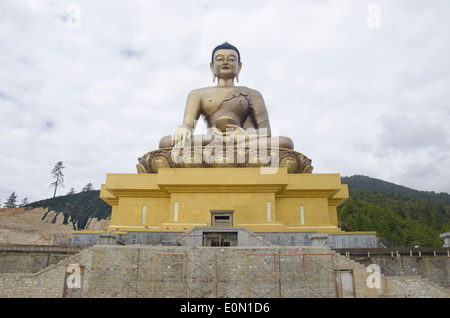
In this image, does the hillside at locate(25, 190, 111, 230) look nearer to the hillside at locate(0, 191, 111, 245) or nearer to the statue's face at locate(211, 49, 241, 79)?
the hillside at locate(0, 191, 111, 245)

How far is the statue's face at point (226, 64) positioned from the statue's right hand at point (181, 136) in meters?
3.41

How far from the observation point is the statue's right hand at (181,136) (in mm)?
14812

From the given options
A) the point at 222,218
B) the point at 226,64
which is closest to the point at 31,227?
the point at 226,64

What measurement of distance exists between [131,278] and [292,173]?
24.5ft

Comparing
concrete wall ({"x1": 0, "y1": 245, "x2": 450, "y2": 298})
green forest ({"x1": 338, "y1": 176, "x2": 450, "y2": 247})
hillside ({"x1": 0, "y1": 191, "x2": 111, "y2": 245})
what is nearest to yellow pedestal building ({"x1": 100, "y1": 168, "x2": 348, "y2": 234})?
concrete wall ({"x1": 0, "y1": 245, "x2": 450, "y2": 298})

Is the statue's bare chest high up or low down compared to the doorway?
up

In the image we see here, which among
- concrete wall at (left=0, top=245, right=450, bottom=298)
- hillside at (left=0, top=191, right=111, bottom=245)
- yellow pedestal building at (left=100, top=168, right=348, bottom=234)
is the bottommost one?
concrete wall at (left=0, top=245, right=450, bottom=298)

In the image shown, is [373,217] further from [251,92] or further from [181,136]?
[181,136]

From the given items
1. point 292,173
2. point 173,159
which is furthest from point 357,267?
point 173,159

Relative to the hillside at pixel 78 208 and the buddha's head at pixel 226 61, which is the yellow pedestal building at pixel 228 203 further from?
the hillside at pixel 78 208

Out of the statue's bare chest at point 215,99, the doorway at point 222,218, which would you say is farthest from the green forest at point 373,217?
the doorway at point 222,218

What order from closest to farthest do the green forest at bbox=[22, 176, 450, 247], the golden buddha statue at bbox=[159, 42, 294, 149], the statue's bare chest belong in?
the golden buddha statue at bbox=[159, 42, 294, 149], the statue's bare chest, the green forest at bbox=[22, 176, 450, 247]

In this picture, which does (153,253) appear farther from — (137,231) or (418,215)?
(418,215)

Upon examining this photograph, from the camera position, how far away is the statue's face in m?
17.1
